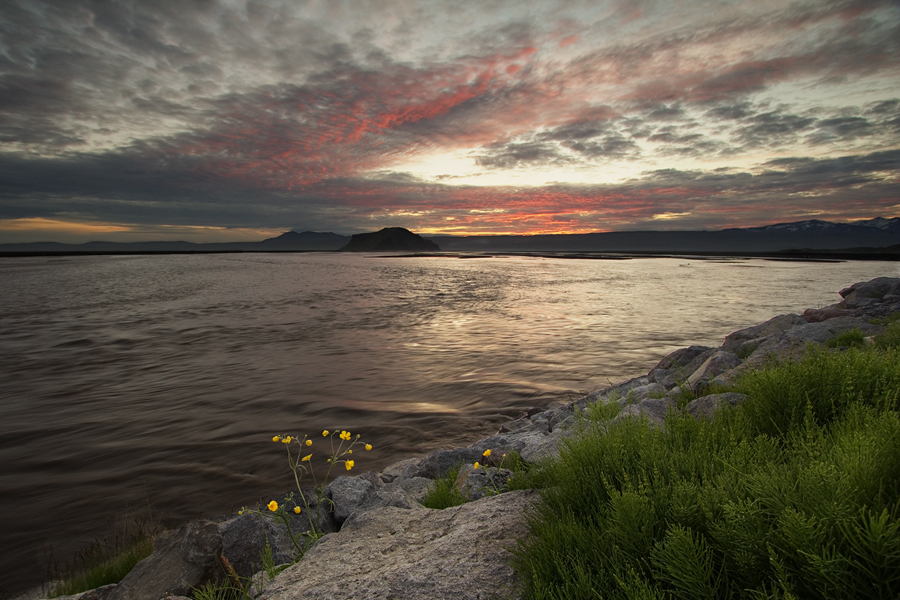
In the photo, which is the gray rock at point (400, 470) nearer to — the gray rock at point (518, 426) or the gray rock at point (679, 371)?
the gray rock at point (518, 426)

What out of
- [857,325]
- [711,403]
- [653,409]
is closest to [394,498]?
[653,409]

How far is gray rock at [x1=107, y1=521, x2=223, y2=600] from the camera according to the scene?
3689mm

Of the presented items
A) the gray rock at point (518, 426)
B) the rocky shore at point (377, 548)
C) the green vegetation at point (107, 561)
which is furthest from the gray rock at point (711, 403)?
the green vegetation at point (107, 561)

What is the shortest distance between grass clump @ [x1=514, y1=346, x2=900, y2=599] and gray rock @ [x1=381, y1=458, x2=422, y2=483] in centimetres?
364

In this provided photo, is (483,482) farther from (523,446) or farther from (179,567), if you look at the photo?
(179,567)

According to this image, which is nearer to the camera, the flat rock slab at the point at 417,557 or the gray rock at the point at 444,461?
the flat rock slab at the point at 417,557

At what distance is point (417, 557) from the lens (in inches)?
132

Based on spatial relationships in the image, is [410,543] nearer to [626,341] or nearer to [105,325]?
[626,341]

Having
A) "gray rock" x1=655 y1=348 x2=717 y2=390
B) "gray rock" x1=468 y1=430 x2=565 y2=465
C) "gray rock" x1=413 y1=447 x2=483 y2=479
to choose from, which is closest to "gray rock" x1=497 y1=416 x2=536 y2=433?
"gray rock" x1=468 y1=430 x2=565 y2=465

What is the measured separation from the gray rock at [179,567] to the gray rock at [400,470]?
309 cm

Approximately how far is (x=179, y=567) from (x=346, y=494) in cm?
171

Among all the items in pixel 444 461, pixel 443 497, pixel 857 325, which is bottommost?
pixel 444 461

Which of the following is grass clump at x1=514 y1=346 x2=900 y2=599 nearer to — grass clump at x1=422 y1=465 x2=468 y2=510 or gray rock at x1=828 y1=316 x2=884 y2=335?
grass clump at x1=422 y1=465 x2=468 y2=510

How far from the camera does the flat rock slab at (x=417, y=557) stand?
294 cm
